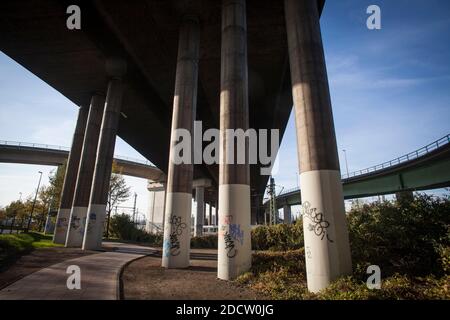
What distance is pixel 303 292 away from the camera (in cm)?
1041

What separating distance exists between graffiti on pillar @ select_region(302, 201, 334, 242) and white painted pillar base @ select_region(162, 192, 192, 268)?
9175mm

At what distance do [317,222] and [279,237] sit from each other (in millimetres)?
15368

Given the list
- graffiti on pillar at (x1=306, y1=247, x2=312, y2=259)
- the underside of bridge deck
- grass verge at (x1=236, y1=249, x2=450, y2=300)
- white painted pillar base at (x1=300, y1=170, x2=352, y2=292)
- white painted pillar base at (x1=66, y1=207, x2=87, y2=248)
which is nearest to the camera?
grass verge at (x1=236, y1=249, x2=450, y2=300)

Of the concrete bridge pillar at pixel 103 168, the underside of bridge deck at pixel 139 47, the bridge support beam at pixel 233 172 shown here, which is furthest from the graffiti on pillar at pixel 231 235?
the concrete bridge pillar at pixel 103 168

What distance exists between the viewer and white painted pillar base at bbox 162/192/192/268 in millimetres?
16953

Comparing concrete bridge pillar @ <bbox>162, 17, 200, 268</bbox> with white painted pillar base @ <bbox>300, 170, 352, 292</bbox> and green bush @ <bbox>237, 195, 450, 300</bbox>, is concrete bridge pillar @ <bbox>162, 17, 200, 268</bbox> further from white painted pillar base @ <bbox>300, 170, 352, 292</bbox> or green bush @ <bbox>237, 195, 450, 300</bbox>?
white painted pillar base @ <bbox>300, 170, 352, 292</bbox>

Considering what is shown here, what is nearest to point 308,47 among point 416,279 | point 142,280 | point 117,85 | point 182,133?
point 182,133

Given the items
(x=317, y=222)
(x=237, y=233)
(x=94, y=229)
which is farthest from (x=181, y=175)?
(x=94, y=229)

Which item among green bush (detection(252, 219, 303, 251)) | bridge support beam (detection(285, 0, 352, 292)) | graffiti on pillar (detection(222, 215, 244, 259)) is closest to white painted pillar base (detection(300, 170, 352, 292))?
bridge support beam (detection(285, 0, 352, 292))

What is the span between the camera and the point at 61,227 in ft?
105

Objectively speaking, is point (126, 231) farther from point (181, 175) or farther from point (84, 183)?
point (181, 175)

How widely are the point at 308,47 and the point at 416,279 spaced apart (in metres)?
12.2
